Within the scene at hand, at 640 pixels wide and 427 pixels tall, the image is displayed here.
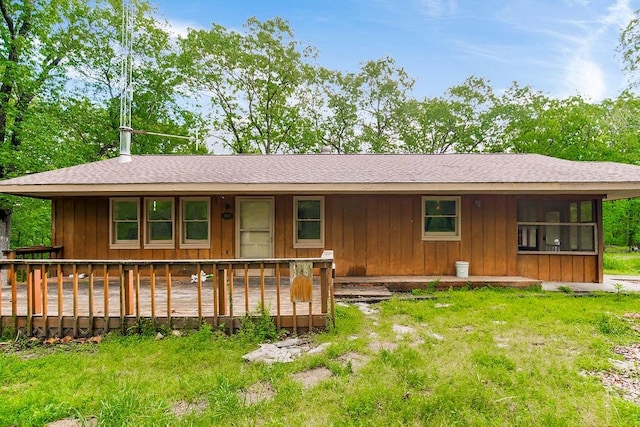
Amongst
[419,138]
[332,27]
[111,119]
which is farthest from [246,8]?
[419,138]

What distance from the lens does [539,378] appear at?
2.79 m

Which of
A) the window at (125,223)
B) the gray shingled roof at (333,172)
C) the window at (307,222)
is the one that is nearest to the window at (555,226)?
the gray shingled roof at (333,172)

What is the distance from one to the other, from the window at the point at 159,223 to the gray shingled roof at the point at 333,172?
690 millimetres

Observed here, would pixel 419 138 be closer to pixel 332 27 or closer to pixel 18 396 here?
pixel 332 27

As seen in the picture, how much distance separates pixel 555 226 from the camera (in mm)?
7164

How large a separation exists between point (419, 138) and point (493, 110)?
5.12 m

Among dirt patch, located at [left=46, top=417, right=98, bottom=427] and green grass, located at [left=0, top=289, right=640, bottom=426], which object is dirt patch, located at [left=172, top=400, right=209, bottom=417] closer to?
green grass, located at [left=0, top=289, right=640, bottom=426]

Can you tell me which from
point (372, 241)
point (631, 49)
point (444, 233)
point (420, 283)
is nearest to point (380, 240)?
point (372, 241)

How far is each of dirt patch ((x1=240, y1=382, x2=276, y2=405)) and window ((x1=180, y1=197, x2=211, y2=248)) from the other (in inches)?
198

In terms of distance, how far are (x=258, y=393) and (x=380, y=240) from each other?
16.4 feet

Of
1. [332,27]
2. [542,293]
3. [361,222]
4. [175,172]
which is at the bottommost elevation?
[542,293]

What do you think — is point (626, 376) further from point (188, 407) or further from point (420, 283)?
point (188, 407)

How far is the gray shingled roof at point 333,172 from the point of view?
6312 millimetres

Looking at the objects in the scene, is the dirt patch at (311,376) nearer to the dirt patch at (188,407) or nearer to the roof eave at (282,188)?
the dirt patch at (188,407)
